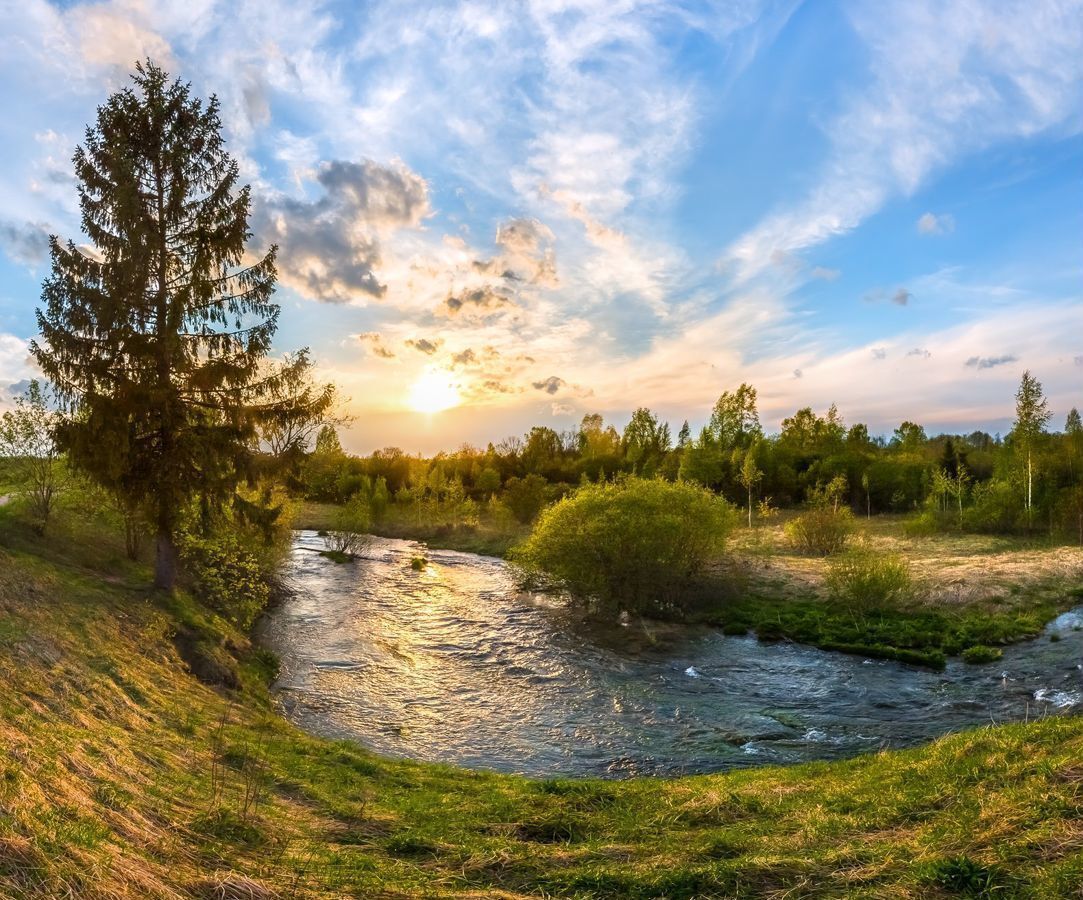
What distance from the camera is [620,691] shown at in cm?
1900

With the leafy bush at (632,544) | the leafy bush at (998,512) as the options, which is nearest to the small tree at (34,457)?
the leafy bush at (632,544)

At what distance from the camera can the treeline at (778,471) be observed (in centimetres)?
5369

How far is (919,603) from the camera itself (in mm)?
27484

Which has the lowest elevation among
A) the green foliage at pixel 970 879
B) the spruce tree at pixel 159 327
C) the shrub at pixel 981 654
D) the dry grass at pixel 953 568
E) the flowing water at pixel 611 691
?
the flowing water at pixel 611 691

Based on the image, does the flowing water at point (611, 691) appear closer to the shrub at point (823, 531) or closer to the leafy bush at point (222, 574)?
the leafy bush at point (222, 574)

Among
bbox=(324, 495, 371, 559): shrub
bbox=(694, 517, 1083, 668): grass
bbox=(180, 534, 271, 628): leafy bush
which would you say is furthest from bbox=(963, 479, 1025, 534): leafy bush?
bbox=(180, 534, 271, 628): leafy bush

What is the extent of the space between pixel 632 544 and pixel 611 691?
31.5 feet

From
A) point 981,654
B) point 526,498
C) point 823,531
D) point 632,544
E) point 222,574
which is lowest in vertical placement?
point 981,654

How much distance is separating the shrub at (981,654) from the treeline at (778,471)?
2959 cm

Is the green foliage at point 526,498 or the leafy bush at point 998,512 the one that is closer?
the leafy bush at point 998,512

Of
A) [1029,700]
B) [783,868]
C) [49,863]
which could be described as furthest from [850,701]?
[49,863]

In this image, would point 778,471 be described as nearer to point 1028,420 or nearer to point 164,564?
point 1028,420

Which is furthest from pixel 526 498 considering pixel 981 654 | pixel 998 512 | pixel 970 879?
pixel 970 879

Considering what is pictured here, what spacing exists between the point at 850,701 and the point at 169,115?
89.1 feet
